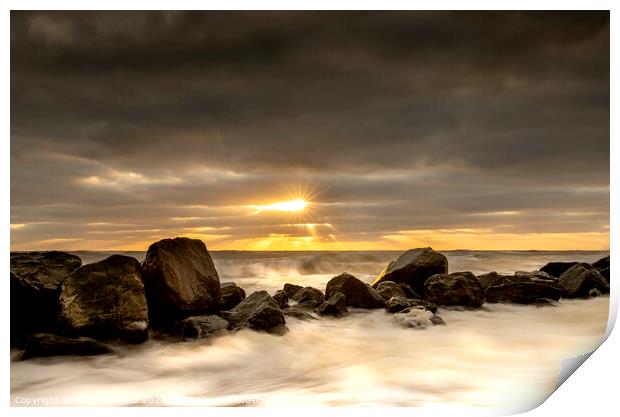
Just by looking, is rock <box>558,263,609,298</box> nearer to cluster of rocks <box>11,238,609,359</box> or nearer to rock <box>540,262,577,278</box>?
rock <box>540,262,577,278</box>

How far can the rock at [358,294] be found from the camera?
5.44 meters

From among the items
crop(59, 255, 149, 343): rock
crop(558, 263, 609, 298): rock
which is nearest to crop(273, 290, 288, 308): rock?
crop(59, 255, 149, 343): rock

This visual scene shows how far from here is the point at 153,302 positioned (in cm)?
432

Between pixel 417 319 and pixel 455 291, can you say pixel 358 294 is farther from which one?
pixel 455 291

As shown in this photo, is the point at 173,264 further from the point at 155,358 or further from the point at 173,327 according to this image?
the point at 155,358

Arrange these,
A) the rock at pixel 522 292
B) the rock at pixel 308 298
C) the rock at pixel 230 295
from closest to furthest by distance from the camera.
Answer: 1. the rock at pixel 230 295
2. the rock at pixel 308 298
3. the rock at pixel 522 292

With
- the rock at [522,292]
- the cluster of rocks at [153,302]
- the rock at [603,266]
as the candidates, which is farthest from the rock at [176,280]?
the rock at [603,266]

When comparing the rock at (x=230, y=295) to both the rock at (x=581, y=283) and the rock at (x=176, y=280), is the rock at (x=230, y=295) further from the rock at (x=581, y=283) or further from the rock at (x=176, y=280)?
the rock at (x=581, y=283)

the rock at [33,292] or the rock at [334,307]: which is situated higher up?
the rock at [33,292]

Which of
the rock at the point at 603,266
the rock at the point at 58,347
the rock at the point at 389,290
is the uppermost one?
the rock at the point at 603,266

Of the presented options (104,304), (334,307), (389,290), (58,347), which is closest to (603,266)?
(389,290)

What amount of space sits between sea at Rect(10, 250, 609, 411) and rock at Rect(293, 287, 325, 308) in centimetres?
60

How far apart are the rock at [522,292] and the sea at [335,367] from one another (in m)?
0.93

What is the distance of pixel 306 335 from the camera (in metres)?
4.46
